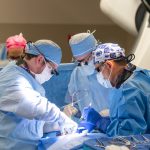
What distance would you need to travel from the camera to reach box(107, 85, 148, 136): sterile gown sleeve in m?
1.54

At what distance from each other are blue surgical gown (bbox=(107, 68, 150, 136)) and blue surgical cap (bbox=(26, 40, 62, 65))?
467mm

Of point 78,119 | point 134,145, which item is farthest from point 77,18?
point 134,145

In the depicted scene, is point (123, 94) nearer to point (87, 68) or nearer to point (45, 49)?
point (45, 49)

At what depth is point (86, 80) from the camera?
2.51 m

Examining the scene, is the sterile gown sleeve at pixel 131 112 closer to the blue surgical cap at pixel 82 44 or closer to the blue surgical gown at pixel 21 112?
the blue surgical gown at pixel 21 112

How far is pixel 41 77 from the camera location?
1.93 meters

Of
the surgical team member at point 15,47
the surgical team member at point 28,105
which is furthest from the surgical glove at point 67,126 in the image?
the surgical team member at point 15,47

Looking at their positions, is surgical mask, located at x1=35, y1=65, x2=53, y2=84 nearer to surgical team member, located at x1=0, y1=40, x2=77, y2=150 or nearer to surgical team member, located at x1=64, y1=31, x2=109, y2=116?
surgical team member, located at x1=0, y1=40, x2=77, y2=150

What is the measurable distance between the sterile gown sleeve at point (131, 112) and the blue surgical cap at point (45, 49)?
0.51m

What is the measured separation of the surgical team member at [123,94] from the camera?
1.54 m

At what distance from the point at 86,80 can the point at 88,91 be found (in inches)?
3.7

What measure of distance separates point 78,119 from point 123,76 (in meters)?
0.57

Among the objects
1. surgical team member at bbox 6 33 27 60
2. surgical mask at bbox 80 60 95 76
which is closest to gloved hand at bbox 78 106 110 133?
surgical mask at bbox 80 60 95 76

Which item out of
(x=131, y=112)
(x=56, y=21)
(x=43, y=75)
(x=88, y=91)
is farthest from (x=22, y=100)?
(x=56, y=21)
